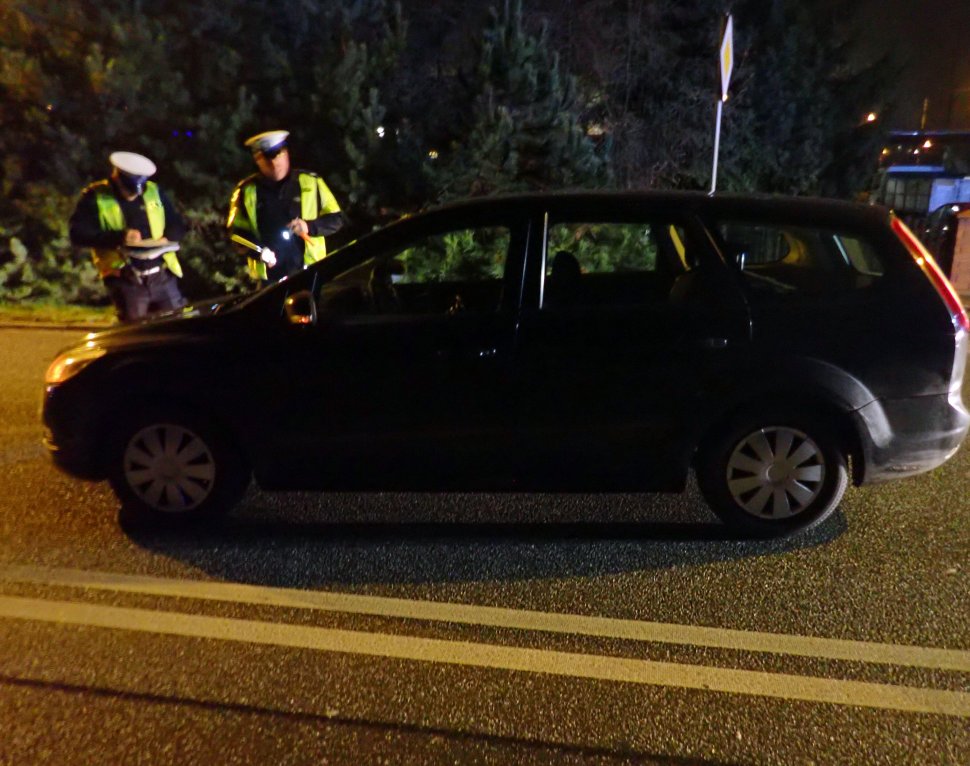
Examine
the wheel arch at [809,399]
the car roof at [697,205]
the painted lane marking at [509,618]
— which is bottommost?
the painted lane marking at [509,618]

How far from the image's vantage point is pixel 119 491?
4520 millimetres

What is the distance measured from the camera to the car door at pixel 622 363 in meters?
4.17

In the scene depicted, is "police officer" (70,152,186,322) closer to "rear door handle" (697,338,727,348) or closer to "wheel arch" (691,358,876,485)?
"rear door handle" (697,338,727,348)

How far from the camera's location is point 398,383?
14.0ft

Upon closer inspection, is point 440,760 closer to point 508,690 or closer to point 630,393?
point 508,690


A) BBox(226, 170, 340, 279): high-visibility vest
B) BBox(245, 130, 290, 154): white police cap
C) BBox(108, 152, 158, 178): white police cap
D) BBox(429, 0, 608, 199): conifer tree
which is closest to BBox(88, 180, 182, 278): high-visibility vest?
BBox(108, 152, 158, 178): white police cap

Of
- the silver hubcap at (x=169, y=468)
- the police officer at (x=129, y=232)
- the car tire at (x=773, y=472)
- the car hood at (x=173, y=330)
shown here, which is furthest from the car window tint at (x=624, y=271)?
the police officer at (x=129, y=232)

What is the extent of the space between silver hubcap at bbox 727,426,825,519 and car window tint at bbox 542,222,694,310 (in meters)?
0.83

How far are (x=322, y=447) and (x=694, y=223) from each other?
81.8 inches

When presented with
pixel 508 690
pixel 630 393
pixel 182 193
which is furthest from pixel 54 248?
pixel 508 690

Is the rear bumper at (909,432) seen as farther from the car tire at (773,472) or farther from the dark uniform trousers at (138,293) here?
the dark uniform trousers at (138,293)

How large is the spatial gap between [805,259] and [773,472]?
105cm

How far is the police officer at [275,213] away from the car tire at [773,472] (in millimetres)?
3362

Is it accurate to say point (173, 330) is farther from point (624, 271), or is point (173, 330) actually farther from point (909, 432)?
point (909, 432)
